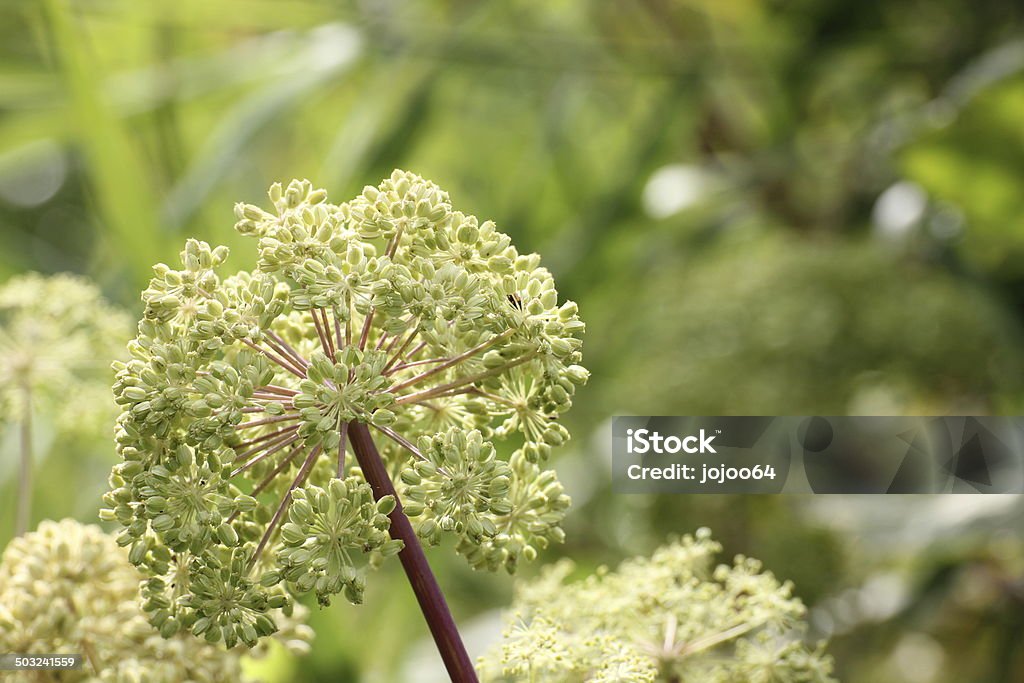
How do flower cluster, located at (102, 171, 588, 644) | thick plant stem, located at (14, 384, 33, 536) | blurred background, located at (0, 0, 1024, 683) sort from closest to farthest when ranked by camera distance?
1. flower cluster, located at (102, 171, 588, 644)
2. thick plant stem, located at (14, 384, 33, 536)
3. blurred background, located at (0, 0, 1024, 683)

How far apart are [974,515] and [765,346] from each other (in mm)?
265

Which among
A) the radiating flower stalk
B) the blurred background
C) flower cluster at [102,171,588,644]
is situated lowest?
flower cluster at [102,171,588,644]

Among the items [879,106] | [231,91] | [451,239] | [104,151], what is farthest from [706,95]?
[451,239]

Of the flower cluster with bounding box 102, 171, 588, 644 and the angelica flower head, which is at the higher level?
the angelica flower head

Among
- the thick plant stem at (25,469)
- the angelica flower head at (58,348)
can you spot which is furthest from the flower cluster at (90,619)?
the angelica flower head at (58,348)

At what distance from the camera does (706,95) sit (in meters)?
1.54

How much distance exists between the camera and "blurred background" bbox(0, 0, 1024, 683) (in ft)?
3.34

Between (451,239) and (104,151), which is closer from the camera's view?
(451,239)

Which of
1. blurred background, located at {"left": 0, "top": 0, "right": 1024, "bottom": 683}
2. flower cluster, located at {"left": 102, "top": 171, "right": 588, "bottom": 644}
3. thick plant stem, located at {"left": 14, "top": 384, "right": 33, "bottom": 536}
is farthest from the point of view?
blurred background, located at {"left": 0, "top": 0, "right": 1024, "bottom": 683}

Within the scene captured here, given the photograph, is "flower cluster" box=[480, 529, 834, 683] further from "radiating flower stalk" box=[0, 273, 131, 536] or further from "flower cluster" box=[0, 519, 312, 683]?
"radiating flower stalk" box=[0, 273, 131, 536]

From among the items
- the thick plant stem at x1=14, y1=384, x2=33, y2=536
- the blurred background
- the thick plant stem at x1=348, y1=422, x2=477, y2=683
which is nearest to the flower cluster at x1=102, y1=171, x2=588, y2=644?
the thick plant stem at x1=348, y1=422, x2=477, y2=683

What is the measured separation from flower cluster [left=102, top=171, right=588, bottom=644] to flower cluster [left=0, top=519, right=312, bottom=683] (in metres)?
0.06

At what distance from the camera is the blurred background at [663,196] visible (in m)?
1.02

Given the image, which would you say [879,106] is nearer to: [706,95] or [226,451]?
[706,95]
